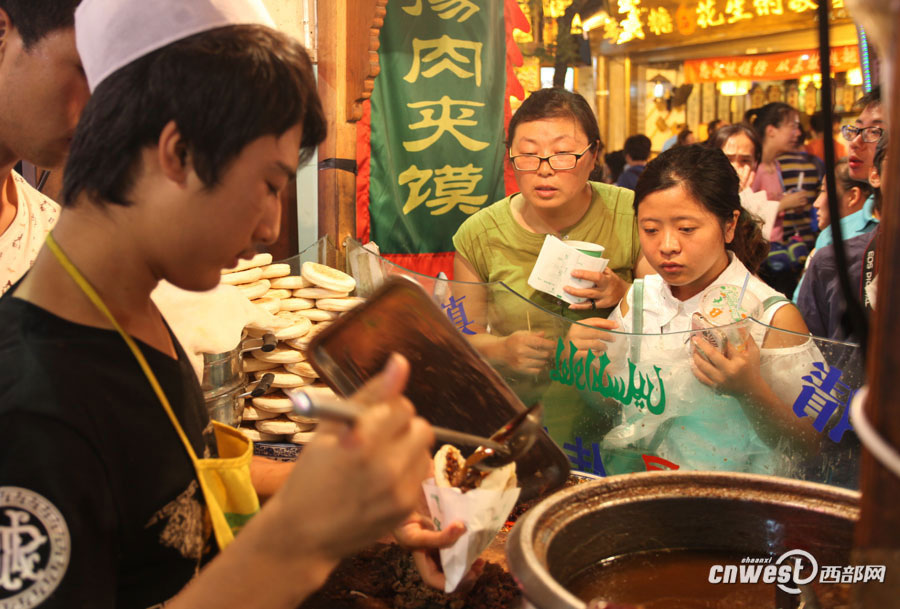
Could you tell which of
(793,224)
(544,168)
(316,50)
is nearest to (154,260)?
(544,168)

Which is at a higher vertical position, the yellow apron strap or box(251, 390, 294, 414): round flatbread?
the yellow apron strap

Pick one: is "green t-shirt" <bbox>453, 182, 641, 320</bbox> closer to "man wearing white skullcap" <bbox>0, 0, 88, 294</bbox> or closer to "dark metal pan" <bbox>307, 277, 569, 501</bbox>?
"dark metal pan" <bbox>307, 277, 569, 501</bbox>

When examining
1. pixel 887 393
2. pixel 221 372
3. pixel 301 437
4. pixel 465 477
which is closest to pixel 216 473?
pixel 465 477

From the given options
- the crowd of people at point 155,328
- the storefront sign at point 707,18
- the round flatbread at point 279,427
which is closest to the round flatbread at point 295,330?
the round flatbread at point 279,427

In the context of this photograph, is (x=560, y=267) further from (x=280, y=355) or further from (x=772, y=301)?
(x=280, y=355)

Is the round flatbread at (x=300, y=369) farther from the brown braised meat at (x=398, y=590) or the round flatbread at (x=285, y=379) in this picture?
the brown braised meat at (x=398, y=590)

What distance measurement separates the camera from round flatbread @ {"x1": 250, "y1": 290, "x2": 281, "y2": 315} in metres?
3.06

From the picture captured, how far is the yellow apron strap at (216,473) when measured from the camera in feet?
3.44

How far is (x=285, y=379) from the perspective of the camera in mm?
3016

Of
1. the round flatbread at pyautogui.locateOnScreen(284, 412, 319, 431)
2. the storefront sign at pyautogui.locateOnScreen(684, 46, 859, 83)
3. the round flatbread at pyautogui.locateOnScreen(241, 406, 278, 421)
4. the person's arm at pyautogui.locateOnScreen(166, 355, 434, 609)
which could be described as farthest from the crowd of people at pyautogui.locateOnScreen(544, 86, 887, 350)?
the storefront sign at pyautogui.locateOnScreen(684, 46, 859, 83)

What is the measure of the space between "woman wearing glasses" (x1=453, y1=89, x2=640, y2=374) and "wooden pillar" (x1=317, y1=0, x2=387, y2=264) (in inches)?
38.8

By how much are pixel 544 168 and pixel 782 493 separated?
76.4 inches

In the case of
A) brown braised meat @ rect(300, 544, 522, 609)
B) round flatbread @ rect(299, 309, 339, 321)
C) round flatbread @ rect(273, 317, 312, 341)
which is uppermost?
round flatbread @ rect(299, 309, 339, 321)

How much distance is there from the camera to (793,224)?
5617mm
